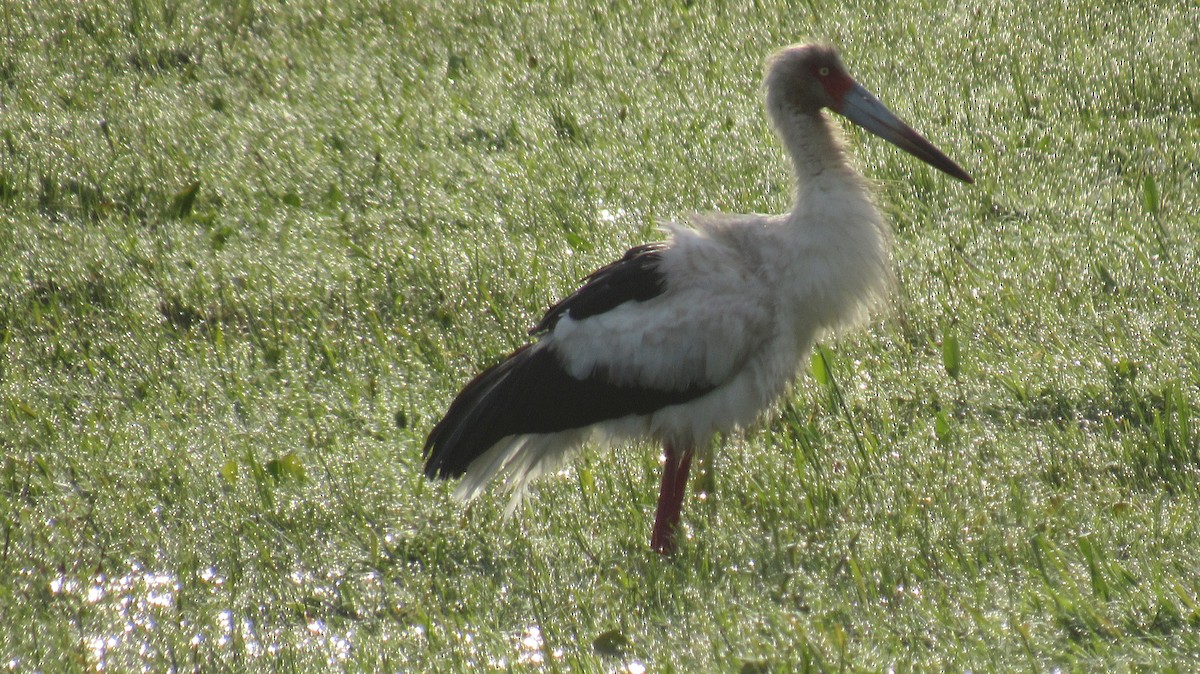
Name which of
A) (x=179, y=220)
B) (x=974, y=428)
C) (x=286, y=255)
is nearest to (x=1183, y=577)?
(x=974, y=428)

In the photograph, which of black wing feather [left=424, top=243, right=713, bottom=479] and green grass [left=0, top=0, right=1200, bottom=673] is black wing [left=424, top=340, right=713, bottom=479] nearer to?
black wing feather [left=424, top=243, right=713, bottom=479]

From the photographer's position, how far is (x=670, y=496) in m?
4.81

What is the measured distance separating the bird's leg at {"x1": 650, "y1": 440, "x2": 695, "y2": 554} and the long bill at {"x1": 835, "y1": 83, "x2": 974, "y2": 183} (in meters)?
1.28

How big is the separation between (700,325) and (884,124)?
3.41 feet

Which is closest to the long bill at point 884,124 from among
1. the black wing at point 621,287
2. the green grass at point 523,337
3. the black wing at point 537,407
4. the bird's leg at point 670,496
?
the green grass at point 523,337

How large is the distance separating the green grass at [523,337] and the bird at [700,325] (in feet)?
0.70

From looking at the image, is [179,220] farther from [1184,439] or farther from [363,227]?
[1184,439]

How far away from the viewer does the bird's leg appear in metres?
4.70

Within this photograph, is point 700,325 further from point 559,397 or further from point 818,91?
point 818,91

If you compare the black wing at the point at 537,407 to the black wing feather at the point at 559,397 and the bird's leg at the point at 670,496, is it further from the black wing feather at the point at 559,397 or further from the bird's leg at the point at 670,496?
the bird's leg at the point at 670,496

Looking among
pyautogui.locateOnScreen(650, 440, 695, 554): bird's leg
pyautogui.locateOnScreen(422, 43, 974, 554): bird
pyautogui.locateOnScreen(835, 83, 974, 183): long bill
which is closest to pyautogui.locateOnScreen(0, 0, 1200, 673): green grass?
pyautogui.locateOnScreen(650, 440, 695, 554): bird's leg

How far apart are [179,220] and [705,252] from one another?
423cm

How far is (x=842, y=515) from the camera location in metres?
4.64

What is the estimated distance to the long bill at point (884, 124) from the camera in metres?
5.02
